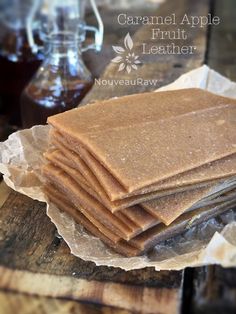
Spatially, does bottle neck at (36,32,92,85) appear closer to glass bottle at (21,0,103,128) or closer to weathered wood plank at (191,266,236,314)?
glass bottle at (21,0,103,128)

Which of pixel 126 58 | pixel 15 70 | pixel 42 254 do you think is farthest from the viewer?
pixel 15 70

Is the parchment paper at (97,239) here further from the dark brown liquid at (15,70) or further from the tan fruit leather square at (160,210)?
the dark brown liquid at (15,70)

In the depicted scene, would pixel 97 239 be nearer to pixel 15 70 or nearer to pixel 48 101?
pixel 48 101

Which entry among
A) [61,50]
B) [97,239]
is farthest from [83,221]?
[61,50]

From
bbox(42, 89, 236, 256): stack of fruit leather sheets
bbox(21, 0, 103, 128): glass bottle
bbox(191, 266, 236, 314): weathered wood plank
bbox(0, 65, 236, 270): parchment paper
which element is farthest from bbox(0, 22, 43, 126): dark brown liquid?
bbox(191, 266, 236, 314): weathered wood plank

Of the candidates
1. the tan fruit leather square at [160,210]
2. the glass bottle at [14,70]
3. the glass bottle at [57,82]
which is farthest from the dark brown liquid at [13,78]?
the tan fruit leather square at [160,210]

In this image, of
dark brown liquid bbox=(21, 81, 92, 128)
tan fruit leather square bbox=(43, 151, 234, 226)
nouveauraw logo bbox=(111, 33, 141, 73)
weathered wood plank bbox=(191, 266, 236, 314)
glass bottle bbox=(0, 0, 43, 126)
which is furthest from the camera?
glass bottle bbox=(0, 0, 43, 126)

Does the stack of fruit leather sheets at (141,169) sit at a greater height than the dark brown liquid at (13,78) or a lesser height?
greater
